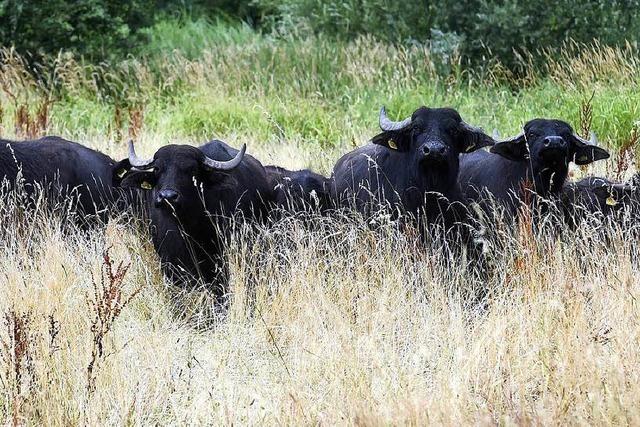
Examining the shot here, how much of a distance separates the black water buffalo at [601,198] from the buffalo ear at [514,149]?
1.55 feet

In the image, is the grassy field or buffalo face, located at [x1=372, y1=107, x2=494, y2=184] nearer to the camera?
the grassy field

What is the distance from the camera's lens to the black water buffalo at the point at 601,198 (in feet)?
30.9

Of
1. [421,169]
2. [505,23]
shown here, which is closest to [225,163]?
[421,169]

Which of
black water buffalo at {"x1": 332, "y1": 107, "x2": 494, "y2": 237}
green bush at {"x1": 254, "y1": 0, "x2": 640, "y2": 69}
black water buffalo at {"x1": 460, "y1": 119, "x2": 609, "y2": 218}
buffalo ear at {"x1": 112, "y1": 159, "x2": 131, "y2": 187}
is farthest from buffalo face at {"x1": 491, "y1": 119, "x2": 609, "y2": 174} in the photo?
green bush at {"x1": 254, "y1": 0, "x2": 640, "y2": 69}

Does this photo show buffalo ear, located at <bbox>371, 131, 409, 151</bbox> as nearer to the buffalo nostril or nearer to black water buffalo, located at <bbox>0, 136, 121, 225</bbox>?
the buffalo nostril

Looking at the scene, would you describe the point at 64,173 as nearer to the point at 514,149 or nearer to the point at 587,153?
the point at 514,149

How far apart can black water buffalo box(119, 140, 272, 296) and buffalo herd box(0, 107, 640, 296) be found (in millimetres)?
10

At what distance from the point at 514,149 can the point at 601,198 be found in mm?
894

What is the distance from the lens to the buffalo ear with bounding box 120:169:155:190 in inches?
340

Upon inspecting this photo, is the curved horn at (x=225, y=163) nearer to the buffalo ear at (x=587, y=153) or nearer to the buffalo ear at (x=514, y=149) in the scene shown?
the buffalo ear at (x=514, y=149)

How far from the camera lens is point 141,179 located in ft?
28.5

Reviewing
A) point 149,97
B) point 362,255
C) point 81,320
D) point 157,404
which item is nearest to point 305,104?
point 149,97

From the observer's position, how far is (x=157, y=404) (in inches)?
242

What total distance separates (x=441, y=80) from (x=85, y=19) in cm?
635
